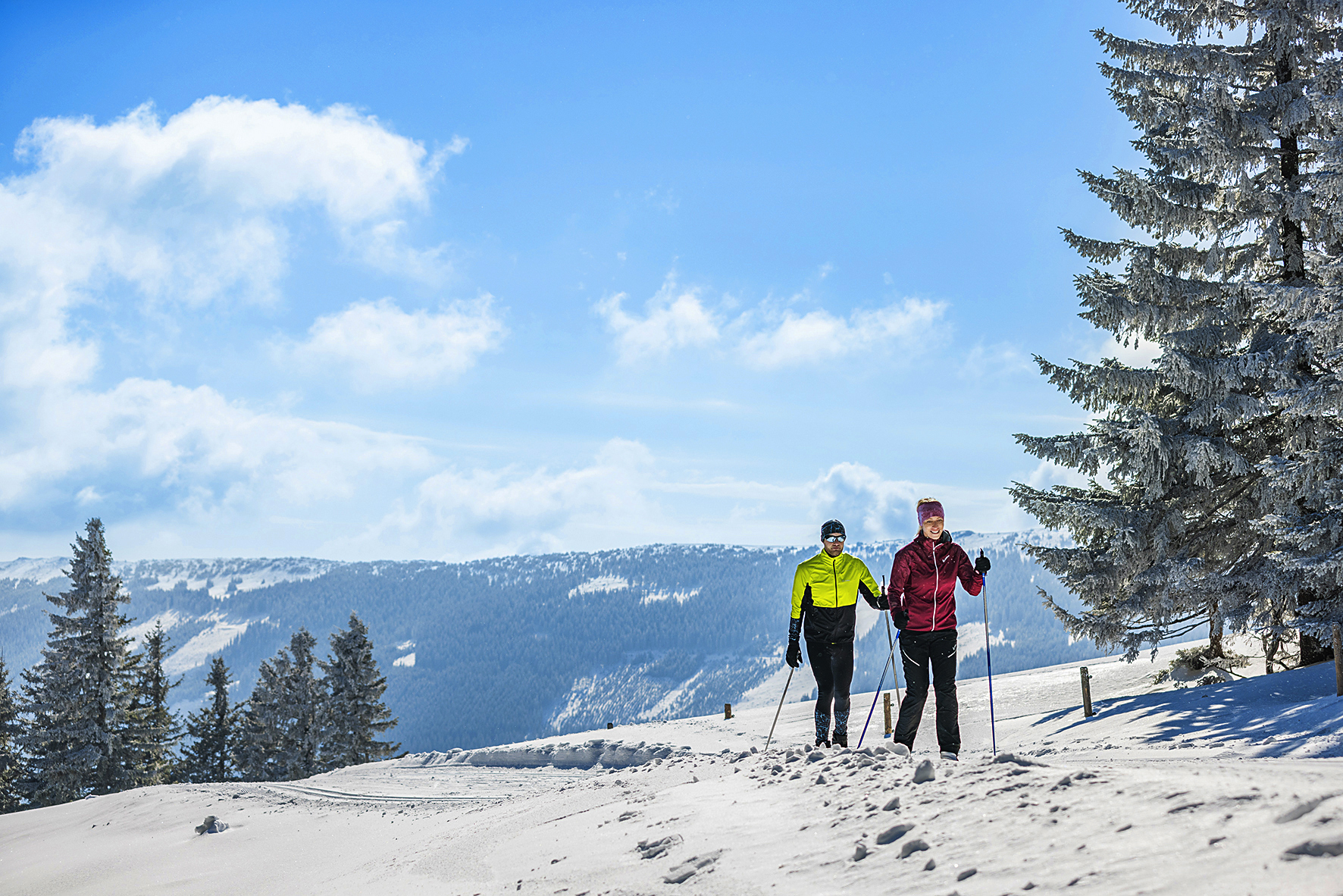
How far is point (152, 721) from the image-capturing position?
111 ft

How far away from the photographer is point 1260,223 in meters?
14.0

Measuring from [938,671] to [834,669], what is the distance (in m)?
1.20

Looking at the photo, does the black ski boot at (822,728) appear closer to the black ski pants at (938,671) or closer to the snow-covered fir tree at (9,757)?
the black ski pants at (938,671)

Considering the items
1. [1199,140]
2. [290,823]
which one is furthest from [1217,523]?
[290,823]

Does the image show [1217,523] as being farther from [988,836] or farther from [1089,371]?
[988,836]

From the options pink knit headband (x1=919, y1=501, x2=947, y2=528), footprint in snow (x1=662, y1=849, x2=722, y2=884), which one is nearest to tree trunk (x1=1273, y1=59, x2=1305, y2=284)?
pink knit headband (x1=919, y1=501, x2=947, y2=528)

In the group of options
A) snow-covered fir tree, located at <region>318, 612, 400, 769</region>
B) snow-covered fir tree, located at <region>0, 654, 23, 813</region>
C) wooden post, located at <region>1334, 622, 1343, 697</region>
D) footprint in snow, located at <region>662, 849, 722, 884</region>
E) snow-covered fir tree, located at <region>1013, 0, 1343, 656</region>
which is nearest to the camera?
footprint in snow, located at <region>662, 849, 722, 884</region>

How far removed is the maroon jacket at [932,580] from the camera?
7.28 m

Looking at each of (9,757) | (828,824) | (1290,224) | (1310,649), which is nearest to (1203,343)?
(1290,224)

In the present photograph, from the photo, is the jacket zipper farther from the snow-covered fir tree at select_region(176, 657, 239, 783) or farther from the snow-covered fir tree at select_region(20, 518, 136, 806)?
the snow-covered fir tree at select_region(176, 657, 239, 783)

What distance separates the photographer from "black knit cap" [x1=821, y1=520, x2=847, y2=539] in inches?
320

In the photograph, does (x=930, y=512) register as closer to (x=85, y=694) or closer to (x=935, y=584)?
(x=935, y=584)

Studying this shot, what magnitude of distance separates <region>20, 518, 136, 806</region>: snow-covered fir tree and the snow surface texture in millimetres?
15488

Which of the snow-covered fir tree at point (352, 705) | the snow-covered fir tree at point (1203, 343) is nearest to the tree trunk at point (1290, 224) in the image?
the snow-covered fir tree at point (1203, 343)
